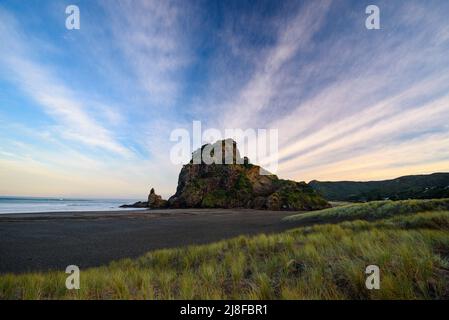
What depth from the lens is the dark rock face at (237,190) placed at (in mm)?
57344

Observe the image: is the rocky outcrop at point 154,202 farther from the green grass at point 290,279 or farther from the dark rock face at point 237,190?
the green grass at point 290,279

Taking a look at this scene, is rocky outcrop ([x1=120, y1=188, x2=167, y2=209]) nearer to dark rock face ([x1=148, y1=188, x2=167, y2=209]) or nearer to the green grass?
dark rock face ([x1=148, y1=188, x2=167, y2=209])

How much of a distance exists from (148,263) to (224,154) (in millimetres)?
84014

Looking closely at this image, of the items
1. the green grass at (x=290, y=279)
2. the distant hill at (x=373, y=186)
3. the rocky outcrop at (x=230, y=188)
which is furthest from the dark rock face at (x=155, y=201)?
the distant hill at (x=373, y=186)

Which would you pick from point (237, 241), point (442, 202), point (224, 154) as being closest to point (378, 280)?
point (237, 241)

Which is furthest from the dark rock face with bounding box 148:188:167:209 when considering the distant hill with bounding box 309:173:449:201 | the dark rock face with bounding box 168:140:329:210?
the distant hill with bounding box 309:173:449:201

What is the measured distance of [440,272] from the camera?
3.78 meters

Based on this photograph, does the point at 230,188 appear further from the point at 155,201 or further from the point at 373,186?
the point at 373,186

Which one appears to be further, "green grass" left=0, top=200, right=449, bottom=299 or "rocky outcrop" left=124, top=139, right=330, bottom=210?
"rocky outcrop" left=124, top=139, right=330, bottom=210

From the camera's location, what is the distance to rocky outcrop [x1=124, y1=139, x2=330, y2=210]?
58.1 metres

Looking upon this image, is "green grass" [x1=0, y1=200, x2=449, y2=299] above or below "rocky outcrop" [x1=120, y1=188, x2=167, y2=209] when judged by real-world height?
above

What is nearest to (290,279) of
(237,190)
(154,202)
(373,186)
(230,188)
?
(237,190)
